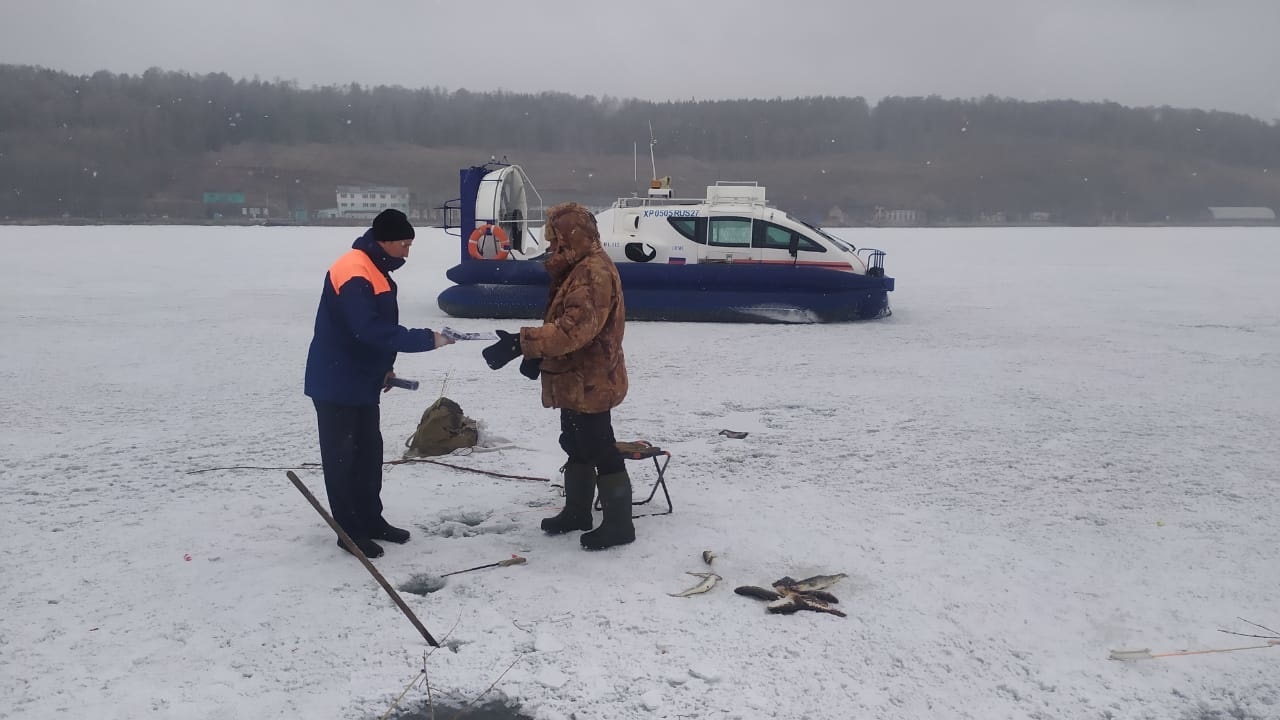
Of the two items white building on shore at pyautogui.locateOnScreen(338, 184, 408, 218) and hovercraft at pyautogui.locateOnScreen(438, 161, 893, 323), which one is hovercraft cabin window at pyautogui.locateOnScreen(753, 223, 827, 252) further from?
white building on shore at pyautogui.locateOnScreen(338, 184, 408, 218)

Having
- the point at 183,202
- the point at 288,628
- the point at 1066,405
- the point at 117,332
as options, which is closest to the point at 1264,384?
the point at 1066,405

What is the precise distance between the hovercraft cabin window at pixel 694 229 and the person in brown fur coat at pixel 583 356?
283 inches

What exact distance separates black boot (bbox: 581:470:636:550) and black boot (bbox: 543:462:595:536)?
103 mm

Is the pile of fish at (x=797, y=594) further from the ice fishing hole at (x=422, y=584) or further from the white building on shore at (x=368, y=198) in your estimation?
the white building on shore at (x=368, y=198)

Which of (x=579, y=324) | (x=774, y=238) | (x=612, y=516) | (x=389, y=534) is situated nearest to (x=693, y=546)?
(x=612, y=516)

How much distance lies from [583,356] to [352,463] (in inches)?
38.8

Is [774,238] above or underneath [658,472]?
above

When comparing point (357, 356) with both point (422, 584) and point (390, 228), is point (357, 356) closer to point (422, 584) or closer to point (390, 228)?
point (390, 228)

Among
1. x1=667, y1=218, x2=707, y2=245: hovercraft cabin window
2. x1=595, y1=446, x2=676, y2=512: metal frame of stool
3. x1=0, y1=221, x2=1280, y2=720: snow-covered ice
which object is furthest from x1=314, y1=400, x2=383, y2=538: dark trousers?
x1=667, y1=218, x2=707, y2=245: hovercraft cabin window

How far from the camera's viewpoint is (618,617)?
10.1 ft

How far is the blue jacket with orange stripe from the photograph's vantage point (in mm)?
3330

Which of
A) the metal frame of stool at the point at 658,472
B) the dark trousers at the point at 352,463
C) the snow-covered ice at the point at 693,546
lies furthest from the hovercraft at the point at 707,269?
the dark trousers at the point at 352,463

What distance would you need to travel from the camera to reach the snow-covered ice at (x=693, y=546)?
2.68 metres

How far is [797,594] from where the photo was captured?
3.23 m
